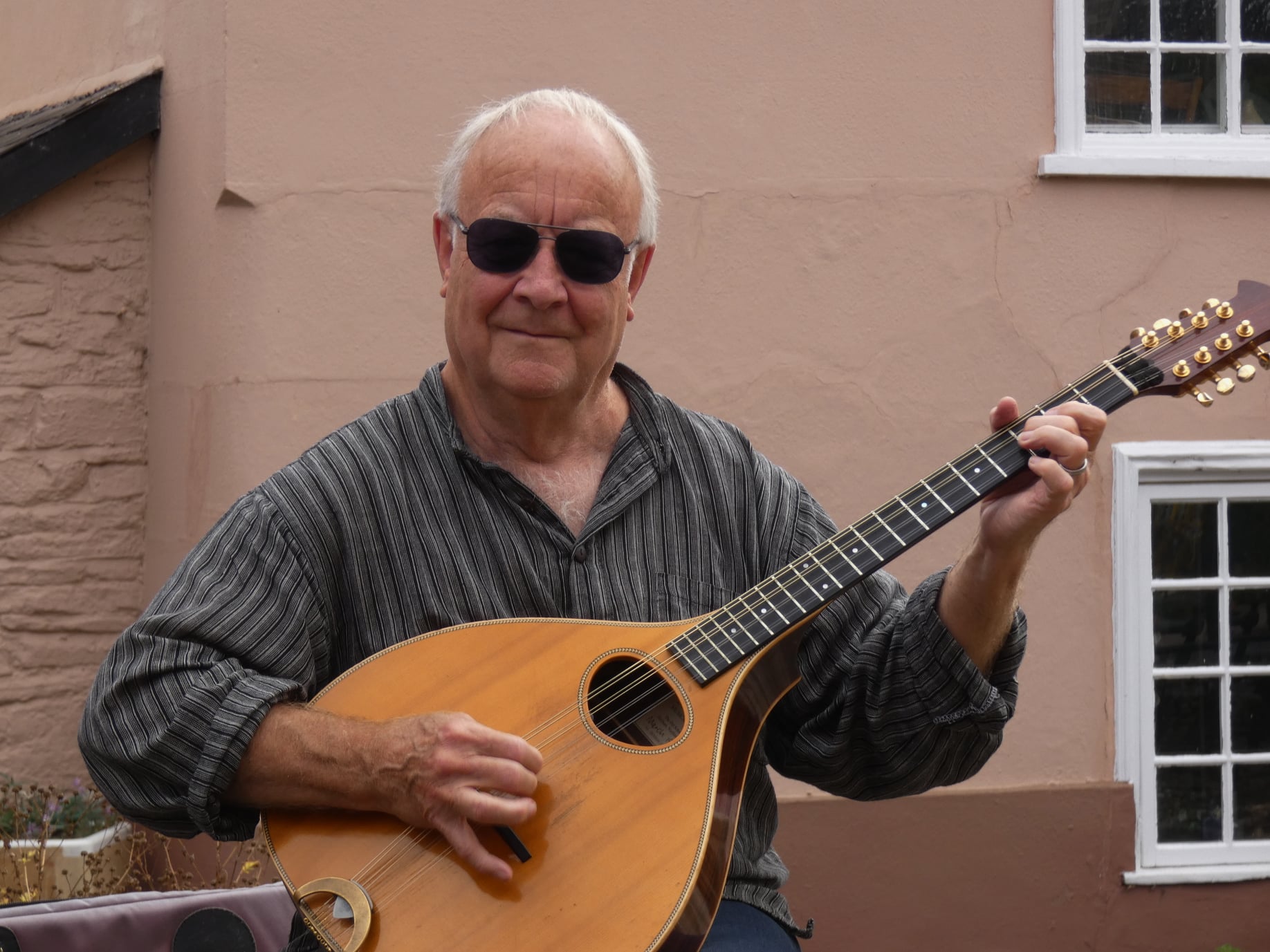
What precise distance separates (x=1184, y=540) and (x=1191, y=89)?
1.56 m

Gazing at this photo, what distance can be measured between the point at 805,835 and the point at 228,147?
278 centimetres

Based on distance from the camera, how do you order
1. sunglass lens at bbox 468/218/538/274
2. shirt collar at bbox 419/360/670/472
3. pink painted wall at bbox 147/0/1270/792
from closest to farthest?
sunglass lens at bbox 468/218/538/274 < shirt collar at bbox 419/360/670/472 < pink painted wall at bbox 147/0/1270/792

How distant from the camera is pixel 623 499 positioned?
91.3 inches

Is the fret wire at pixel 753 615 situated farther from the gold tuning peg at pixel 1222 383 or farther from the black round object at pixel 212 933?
the black round object at pixel 212 933

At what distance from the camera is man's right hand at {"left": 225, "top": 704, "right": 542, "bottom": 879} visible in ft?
6.18

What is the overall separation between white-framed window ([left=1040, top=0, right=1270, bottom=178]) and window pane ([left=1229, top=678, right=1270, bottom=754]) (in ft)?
5.72

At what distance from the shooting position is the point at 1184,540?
186 inches

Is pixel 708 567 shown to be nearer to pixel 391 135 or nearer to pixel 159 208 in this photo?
pixel 391 135

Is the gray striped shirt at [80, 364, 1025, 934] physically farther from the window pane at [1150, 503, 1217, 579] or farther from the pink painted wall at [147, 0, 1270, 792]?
the window pane at [1150, 503, 1217, 579]

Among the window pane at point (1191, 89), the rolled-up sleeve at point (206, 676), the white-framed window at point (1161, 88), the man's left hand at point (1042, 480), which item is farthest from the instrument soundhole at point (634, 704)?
the window pane at point (1191, 89)

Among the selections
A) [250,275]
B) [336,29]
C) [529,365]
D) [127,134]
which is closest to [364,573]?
[529,365]

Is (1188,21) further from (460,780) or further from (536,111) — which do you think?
(460,780)

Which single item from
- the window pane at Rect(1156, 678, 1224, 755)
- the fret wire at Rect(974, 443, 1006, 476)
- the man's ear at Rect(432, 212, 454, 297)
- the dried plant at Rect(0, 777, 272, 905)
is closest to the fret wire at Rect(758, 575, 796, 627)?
the fret wire at Rect(974, 443, 1006, 476)

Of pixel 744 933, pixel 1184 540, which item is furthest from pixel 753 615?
pixel 1184 540
